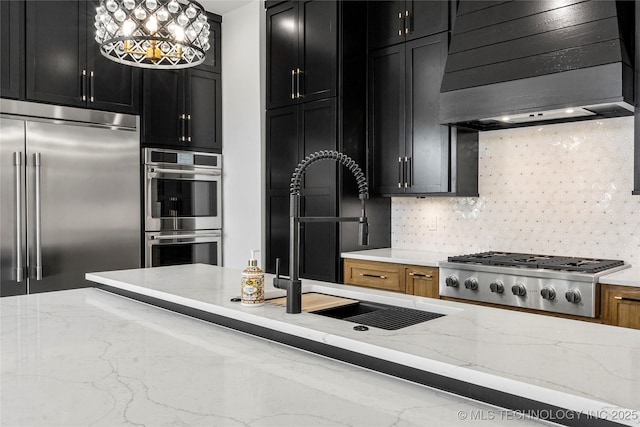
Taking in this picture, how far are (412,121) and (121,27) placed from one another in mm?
2219

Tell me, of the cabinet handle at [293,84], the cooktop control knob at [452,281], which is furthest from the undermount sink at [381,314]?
the cabinet handle at [293,84]

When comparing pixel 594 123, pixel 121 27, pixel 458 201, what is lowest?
pixel 458 201

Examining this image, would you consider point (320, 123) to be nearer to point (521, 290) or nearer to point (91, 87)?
point (91, 87)

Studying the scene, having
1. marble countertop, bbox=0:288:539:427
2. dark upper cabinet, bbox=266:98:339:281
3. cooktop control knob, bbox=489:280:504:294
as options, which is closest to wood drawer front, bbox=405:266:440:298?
cooktop control knob, bbox=489:280:504:294

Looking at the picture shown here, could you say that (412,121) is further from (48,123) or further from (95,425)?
(95,425)

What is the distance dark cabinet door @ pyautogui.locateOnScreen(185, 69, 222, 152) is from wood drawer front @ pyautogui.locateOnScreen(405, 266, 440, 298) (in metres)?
2.37

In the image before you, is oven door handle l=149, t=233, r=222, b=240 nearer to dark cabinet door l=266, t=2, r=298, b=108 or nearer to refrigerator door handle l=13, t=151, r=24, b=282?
refrigerator door handle l=13, t=151, r=24, b=282

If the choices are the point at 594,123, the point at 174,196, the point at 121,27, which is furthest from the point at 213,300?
the point at 174,196

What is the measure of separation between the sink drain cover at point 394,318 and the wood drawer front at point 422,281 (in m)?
1.52

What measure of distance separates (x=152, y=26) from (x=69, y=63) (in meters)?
2.32

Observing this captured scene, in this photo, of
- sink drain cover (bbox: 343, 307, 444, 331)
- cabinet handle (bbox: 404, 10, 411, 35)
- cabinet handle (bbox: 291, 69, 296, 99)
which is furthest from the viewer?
cabinet handle (bbox: 291, 69, 296, 99)

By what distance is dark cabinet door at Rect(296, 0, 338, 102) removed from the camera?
3.86 m

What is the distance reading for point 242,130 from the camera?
468cm

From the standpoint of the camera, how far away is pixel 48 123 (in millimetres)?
3760
